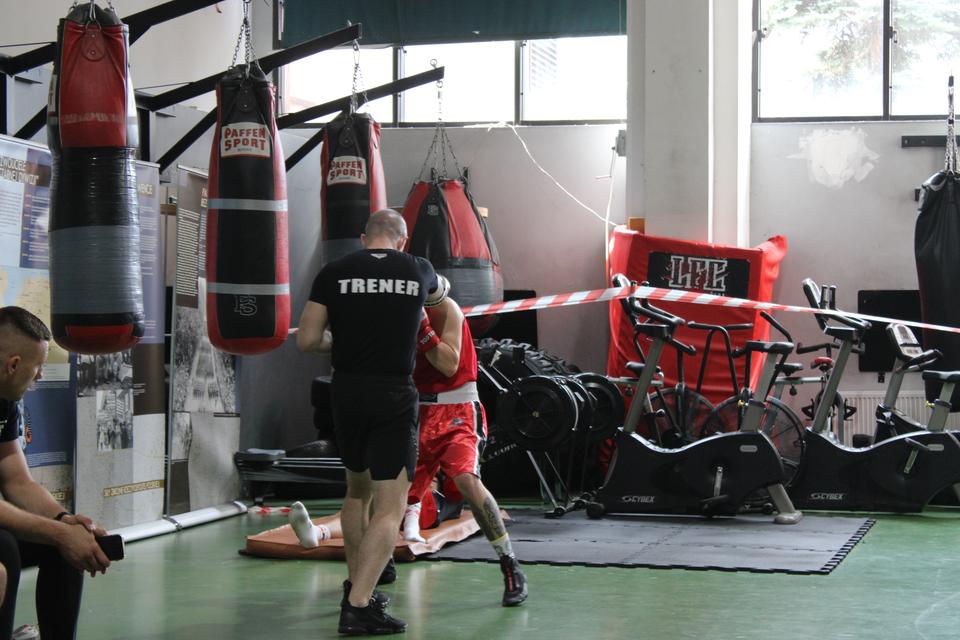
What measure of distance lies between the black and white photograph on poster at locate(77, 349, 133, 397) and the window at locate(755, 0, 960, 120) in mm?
5602

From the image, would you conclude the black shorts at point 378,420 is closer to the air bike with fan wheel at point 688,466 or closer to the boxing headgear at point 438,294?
the boxing headgear at point 438,294

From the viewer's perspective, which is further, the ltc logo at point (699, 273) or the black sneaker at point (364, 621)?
the ltc logo at point (699, 273)

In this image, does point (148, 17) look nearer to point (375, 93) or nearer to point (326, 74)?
point (375, 93)

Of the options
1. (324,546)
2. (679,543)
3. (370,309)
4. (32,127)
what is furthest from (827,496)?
(32,127)

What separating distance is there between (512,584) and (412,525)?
1.21 meters

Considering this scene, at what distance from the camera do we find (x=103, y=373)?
22.4 ft

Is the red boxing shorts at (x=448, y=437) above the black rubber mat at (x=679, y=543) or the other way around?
above

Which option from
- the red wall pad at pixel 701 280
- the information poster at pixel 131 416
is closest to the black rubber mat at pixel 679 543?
the red wall pad at pixel 701 280

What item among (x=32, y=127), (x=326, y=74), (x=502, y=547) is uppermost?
(x=326, y=74)

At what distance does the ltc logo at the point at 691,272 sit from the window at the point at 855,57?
1.96 metres

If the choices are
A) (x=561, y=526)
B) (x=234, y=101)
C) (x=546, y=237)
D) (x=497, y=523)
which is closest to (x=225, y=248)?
(x=234, y=101)

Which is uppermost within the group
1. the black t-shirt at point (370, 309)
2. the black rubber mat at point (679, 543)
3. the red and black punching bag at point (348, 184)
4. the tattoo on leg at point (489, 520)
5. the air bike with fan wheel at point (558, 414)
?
the red and black punching bag at point (348, 184)

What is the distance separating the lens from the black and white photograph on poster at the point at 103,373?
21.8ft

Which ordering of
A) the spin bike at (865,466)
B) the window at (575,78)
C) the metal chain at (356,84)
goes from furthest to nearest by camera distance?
1. the window at (575,78)
2. the spin bike at (865,466)
3. the metal chain at (356,84)
